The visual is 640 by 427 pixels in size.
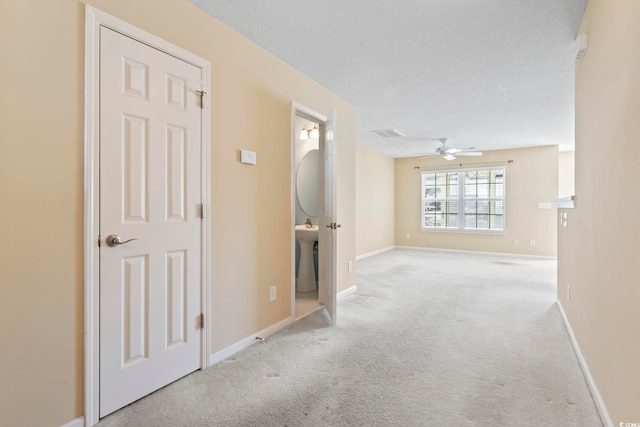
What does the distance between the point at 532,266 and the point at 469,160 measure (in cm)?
283

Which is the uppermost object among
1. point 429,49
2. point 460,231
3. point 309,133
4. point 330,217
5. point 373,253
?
point 429,49

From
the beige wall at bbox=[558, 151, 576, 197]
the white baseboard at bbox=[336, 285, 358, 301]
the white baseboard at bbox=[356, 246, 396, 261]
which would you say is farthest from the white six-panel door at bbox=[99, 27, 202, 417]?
the beige wall at bbox=[558, 151, 576, 197]

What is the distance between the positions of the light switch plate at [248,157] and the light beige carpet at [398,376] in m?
1.45

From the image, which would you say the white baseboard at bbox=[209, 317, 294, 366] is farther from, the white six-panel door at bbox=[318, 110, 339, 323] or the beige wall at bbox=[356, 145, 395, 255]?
the beige wall at bbox=[356, 145, 395, 255]

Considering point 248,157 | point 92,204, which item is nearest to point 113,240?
point 92,204

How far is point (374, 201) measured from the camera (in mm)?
7480

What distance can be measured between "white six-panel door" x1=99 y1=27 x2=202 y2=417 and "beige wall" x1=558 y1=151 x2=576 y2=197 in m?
8.18

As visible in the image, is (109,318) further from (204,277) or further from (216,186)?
(216,186)

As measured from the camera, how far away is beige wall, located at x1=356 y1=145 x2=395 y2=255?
6.85 meters

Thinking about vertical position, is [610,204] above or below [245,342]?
above

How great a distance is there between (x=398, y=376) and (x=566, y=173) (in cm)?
765

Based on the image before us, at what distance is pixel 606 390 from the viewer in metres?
1.63

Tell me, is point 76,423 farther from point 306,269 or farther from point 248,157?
point 306,269

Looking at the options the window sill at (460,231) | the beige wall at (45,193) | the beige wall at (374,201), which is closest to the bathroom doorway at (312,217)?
the beige wall at (45,193)
